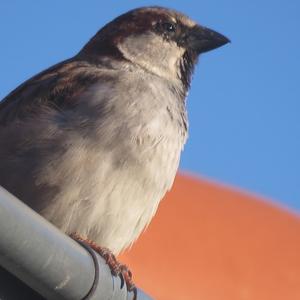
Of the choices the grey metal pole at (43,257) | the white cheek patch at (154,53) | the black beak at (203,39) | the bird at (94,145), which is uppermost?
the black beak at (203,39)

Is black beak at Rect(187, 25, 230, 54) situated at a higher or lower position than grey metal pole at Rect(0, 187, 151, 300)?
higher

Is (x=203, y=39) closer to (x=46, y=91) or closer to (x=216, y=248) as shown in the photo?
(x=46, y=91)

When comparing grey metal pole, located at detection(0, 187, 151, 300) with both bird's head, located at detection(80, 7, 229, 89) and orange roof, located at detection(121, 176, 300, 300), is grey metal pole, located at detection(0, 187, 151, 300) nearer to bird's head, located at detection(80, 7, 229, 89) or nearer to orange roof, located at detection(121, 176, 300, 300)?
bird's head, located at detection(80, 7, 229, 89)

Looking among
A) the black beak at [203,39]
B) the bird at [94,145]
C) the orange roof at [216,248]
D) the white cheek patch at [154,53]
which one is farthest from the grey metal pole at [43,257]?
the orange roof at [216,248]

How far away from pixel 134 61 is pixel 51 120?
854 mm

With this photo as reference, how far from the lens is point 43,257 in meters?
1.75

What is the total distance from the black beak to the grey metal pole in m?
2.66

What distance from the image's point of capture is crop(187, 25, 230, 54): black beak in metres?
4.48

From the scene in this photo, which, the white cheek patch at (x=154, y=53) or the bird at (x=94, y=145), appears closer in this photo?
the bird at (x=94, y=145)

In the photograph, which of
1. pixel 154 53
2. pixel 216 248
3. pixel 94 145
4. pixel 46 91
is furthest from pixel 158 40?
pixel 216 248

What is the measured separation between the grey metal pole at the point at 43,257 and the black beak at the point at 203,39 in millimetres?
2657

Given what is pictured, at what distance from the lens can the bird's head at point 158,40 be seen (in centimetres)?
432

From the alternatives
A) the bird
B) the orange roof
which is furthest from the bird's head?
the orange roof

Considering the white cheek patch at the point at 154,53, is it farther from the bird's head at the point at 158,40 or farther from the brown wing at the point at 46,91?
the brown wing at the point at 46,91
